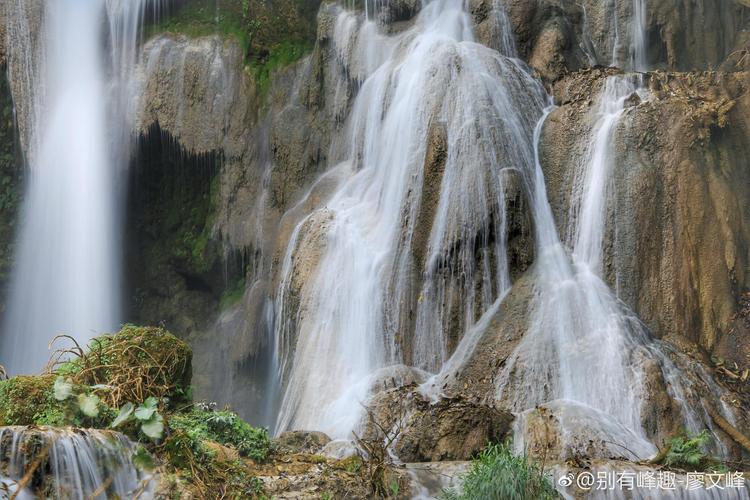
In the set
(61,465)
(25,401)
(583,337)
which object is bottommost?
(61,465)

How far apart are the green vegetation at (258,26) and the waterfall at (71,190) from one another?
1.32 m

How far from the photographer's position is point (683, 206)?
13.7 m

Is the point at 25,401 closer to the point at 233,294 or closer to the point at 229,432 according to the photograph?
the point at 229,432

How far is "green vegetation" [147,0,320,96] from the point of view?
21062 mm

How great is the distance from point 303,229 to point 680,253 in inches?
269

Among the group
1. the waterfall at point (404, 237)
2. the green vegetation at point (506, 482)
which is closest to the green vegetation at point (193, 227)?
the waterfall at point (404, 237)

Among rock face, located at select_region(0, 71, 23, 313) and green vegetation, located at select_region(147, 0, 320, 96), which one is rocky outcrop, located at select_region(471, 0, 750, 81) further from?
rock face, located at select_region(0, 71, 23, 313)

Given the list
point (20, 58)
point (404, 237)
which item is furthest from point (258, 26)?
point (404, 237)

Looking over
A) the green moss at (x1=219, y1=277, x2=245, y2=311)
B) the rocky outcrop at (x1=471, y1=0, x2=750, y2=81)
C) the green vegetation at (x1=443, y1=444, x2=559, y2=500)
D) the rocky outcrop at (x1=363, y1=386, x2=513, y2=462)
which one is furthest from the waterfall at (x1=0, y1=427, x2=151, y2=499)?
the rocky outcrop at (x1=471, y1=0, x2=750, y2=81)

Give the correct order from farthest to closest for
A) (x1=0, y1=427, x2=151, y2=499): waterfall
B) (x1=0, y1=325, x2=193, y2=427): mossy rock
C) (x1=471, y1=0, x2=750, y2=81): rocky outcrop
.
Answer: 1. (x1=471, y1=0, x2=750, y2=81): rocky outcrop
2. (x1=0, y1=325, x2=193, y2=427): mossy rock
3. (x1=0, y1=427, x2=151, y2=499): waterfall

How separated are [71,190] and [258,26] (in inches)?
235

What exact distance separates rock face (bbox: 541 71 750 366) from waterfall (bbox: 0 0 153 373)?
10792 mm

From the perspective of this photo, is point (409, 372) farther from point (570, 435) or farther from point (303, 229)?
point (303, 229)

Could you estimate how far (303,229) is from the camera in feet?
54.3
